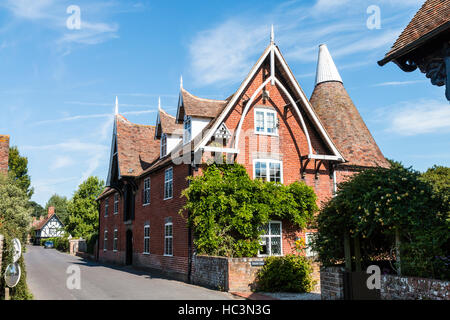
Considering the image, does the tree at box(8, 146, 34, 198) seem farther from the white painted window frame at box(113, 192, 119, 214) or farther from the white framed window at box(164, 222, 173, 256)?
the white framed window at box(164, 222, 173, 256)

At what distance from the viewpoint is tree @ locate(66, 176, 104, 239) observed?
195ft

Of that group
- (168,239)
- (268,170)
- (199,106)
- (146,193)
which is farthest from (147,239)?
(268,170)

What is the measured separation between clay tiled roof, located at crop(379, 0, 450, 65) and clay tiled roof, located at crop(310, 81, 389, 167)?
1235cm

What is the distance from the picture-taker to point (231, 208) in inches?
648

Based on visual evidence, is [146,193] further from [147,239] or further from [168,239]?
[168,239]

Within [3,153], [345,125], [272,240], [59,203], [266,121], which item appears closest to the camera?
[272,240]

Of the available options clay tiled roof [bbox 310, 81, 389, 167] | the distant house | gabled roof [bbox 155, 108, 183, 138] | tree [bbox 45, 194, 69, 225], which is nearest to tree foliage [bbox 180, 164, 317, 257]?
gabled roof [bbox 155, 108, 183, 138]

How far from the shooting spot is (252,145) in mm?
18484

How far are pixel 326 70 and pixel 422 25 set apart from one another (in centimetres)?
1846

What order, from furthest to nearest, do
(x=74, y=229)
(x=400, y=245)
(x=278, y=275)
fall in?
1. (x=74, y=229)
2. (x=278, y=275)
3. (x=400, y=245)

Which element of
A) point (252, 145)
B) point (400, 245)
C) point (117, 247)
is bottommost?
point (117, 247)
